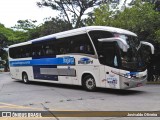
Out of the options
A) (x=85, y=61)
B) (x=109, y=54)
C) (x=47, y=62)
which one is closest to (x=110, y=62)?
(x=109, y=54)

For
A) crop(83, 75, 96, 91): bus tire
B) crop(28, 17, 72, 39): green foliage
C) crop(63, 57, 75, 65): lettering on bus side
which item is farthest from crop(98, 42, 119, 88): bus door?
crop(28, 17, 72, 39): green foliage

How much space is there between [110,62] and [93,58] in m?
1.17

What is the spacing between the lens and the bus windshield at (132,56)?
543 inches

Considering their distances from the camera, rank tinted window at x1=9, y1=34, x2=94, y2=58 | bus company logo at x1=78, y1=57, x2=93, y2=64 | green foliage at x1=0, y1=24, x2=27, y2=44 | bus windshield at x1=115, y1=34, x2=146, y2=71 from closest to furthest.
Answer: bus windshield at x1=115, y1=34, x2=146, y2=71 → bus company logo at x1=78, y1=57, x2=93, y2=64 → tinted window at x1=9, y1=34, x2=94, y2=58 → green foliage at x1=0, y1=24, x2=27, y2=44

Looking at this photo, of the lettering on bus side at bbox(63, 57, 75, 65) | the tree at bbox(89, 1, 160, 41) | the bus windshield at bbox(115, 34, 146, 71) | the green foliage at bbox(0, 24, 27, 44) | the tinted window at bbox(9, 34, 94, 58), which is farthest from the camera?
the green foliage at bbox(0, 24, 27, 44)

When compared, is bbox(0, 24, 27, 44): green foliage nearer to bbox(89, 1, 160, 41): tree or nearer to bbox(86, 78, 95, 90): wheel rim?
bbox(89, 1, 160, 41): tree

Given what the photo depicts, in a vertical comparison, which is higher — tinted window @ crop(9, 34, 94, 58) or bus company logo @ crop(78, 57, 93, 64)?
tinted window @ crop(9, 34, 94, 58)

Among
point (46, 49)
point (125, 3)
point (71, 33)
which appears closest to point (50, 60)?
point (46, 49)

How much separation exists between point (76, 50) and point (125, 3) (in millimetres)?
13190

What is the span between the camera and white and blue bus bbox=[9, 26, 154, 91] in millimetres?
13891

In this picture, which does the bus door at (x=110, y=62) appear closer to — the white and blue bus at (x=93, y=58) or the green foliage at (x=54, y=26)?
the white and blue bus at (x=93, y=58)

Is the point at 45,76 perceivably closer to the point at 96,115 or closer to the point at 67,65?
the point at 67,65

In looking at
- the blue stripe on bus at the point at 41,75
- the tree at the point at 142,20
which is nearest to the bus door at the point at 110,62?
the blue stripe on bus at the point at 41,75

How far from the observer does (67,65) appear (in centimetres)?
1703
